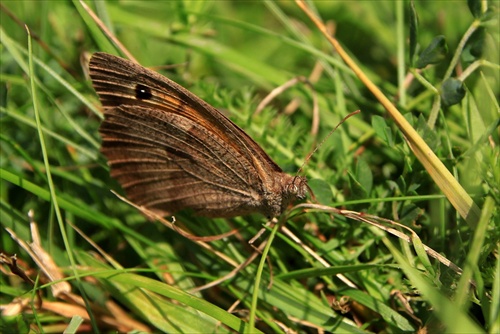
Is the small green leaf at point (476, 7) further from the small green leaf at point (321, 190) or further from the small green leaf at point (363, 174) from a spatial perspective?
the small green leaf at point (321, 190)

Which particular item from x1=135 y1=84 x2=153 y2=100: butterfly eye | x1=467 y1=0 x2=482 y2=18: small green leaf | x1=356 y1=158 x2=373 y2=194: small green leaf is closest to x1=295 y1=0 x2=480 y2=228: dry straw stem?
x1=356 y1=158 x2=373 y2=194: small green leaf

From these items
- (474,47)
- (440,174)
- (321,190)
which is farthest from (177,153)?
(474,47)

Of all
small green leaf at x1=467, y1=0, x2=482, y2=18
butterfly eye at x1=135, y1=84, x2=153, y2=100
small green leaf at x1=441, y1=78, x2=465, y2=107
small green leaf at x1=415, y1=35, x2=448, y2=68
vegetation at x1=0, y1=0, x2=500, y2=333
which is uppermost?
small green leaf at x1=467, y1=0, x2=482, y2=18

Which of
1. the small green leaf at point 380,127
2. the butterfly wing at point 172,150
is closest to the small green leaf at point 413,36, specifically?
the small green leaf at point 380,127

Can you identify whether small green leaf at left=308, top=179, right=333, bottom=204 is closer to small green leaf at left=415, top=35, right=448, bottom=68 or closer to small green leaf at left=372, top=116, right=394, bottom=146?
small green leaf at left=372, top=116, right=394, bottom=146

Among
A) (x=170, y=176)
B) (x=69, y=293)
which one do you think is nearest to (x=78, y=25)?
(x=170, y=176)

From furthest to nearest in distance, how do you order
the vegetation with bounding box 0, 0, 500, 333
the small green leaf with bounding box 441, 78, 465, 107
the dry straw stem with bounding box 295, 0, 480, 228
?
the small green leaf with bounding box 441, 78, 465, 107 < the vegetation with bounding box 0, 0, 500, 333 < the dry straw stem with bounding box 295, 0, 480, 228

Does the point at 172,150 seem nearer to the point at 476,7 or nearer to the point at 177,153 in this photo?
the point at 177,153
